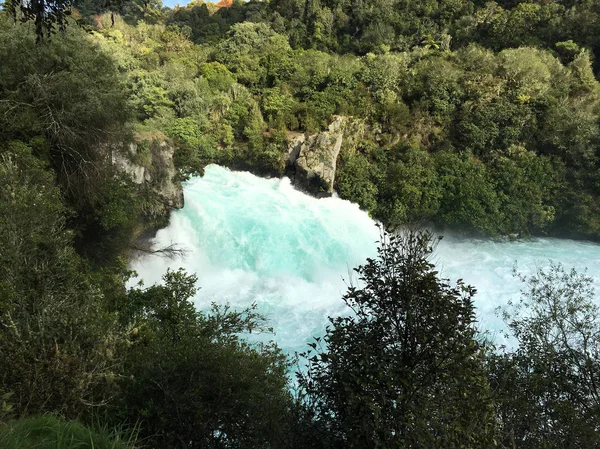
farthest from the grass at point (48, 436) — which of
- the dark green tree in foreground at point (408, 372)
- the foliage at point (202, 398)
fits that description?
the dark green tree in foreground at point (408, 372)

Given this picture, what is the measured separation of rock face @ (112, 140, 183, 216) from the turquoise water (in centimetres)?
77

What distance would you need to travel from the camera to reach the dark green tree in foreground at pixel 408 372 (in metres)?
3.22

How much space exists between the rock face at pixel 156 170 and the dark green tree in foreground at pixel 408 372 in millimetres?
9533

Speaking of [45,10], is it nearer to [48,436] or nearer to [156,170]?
[48,436]

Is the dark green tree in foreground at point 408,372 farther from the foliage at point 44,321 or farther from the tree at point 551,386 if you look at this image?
the foliage at point 44,321

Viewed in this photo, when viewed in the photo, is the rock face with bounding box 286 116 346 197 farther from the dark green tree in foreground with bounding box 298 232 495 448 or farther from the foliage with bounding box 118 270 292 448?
the dark green tree in foreground with bounding box 298 232 495 448

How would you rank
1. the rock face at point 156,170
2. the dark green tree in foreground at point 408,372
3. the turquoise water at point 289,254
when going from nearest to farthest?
the dark green tree in foreground at point 408,372
the rock face at point 156,170
the turquoise water at point 289,254

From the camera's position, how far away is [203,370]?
14.2 feet

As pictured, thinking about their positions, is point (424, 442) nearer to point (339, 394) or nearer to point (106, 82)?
point (339, 394)

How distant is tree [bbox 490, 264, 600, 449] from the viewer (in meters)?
4.53

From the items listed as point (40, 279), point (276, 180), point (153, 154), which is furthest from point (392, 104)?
point (40, 279)

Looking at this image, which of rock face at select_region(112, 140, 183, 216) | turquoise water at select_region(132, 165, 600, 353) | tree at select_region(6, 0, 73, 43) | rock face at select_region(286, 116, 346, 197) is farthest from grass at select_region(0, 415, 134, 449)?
rock face at select_region(286, 116, 346, 197)

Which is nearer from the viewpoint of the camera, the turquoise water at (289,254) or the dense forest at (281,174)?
the dense forest at (281,174)

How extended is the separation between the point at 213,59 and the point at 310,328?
833 inches
